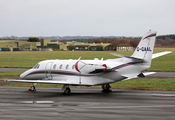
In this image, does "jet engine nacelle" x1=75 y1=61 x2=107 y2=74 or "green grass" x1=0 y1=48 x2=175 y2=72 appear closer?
"jet engine nacelle" x1=75 y1=61 x2=107 y2=74

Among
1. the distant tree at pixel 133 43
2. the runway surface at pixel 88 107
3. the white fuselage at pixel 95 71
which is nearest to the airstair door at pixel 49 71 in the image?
the white fuselage at pixel 95 71

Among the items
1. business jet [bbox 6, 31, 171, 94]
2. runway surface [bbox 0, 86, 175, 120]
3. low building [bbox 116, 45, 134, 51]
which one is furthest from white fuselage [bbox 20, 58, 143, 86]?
low building [bbox 116, 45, 134, 51]

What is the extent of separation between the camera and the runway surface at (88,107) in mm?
15641

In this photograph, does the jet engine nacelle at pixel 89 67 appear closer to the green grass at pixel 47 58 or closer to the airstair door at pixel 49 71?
the airstair door at pixel 49 71

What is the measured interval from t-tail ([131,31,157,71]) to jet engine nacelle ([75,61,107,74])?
10.4 feet

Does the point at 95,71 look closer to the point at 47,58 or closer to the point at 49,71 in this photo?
the point at 49,71

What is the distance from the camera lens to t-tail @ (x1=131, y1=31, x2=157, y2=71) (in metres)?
23.5

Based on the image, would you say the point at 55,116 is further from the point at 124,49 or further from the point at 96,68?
the point at 124,49

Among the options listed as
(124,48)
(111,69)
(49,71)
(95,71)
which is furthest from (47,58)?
(111,69)

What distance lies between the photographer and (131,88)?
1096 inches

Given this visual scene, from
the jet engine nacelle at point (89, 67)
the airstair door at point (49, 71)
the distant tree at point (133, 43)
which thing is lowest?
the distant tree at point (133, 43)

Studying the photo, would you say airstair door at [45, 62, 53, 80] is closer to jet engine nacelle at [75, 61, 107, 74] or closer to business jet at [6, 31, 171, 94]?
business jet at [6, 31, 171, 94]

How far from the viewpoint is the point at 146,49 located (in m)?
23.7

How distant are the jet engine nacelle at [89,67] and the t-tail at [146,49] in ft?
10.4
